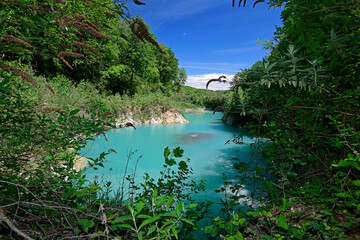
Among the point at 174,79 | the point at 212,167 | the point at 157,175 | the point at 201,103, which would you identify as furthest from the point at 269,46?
the point at 201,103

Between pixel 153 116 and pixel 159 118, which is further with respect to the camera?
pixel 159 118

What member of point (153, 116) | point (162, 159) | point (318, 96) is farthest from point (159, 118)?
point (318, 96)

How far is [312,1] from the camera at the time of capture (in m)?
1.58

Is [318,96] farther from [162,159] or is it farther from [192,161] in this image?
[162,159]

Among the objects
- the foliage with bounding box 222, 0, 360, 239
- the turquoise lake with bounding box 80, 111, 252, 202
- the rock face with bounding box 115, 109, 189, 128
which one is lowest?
the turquoise lake with bounding box 80, 111, 252, 202

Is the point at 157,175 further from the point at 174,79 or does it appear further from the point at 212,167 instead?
the point at 174,79

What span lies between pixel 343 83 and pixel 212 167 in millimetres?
6859

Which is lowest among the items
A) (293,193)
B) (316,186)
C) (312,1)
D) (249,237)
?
(249,237)

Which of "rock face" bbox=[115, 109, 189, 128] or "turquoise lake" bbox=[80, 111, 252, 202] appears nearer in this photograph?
"turquoise lake" bbox=[80, 111, 252, 202]

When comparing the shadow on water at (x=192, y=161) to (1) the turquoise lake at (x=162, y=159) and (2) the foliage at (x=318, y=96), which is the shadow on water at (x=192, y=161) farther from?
(2) the foliage at (x=318, y=96)

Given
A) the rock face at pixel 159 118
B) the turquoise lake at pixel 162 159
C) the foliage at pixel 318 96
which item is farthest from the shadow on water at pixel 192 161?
the rock face at pixel 159 118

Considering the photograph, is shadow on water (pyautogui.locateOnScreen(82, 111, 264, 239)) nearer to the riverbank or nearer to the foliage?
the foliage

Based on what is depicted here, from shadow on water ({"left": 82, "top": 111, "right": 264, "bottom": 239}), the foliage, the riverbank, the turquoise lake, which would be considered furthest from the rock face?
the foliage

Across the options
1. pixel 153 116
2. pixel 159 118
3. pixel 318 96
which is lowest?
pixel 159 118
